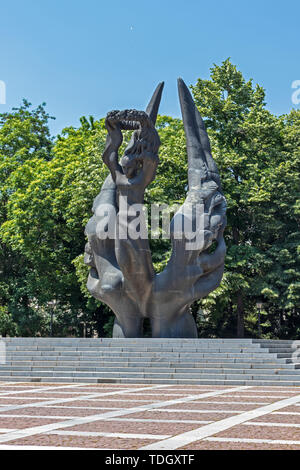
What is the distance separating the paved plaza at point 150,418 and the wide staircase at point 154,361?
1936mm

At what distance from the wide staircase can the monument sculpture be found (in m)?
2.03

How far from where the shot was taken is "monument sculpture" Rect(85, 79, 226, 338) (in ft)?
66.8

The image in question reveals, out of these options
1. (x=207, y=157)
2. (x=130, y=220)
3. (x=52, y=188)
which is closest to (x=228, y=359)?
(x=130, y=220)

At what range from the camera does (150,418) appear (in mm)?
8984

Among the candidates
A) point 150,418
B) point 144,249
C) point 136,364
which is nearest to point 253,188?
point 144,249

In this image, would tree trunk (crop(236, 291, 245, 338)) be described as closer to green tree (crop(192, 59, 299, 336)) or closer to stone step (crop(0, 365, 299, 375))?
green tree (crop(192, 59, 299, 336))

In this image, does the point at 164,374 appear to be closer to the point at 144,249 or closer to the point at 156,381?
the point at 156,381

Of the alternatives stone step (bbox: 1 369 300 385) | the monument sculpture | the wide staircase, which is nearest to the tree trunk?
the monument sculpture

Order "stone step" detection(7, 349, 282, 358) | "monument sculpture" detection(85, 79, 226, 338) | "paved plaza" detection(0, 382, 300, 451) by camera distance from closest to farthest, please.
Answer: "paved plaza" detection(0, 382, 300, 451), "stone step" detection(7, 349, 282, 358), "monument sculpture" detection(85, 79, 226, 338)

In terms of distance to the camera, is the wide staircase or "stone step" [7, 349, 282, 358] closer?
the wide staircase

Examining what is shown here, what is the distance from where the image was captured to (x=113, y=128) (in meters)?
20.7

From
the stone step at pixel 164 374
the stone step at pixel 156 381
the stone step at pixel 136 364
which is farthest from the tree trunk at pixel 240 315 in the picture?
the stone step at pixel 156 381

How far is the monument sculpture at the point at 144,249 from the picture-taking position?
20.4 metres

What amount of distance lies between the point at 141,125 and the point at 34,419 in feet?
43.0
